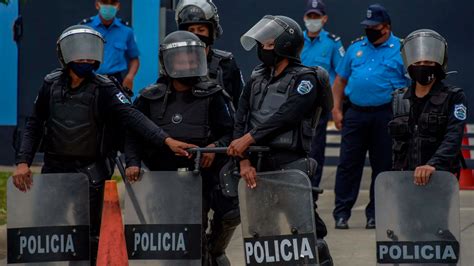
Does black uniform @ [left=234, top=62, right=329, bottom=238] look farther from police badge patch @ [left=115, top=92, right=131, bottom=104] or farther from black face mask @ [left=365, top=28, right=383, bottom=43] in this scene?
black face mask @ [left=365, top=28, right=383, bottom=43]

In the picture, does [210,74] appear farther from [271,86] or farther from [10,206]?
[10,206]

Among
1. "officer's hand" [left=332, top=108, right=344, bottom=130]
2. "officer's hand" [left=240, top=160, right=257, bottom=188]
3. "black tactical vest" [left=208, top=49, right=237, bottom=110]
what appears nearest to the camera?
"officer's hand" [left=240, top=160, right=257, bottom=188]

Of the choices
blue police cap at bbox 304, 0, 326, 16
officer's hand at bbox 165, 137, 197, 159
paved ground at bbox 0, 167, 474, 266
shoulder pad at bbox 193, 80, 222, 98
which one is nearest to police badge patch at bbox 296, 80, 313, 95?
shoulder pad at bbox 193, 80, 222, 98

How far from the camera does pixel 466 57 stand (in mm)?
13906

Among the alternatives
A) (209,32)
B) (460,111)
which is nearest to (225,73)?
(209,32)

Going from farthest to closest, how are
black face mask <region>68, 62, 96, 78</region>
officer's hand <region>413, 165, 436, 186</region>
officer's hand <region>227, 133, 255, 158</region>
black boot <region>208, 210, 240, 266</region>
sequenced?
black boot <region>208, 210, 240, 266</region> → black face mask <region>68, 62, 96, 78</region> → officer's hand <region>227, 133, 255, 158</region> → officer's hand <region>413, 165, 436, 186</region>

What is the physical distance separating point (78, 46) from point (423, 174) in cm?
217

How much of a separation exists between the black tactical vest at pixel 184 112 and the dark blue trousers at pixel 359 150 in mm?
3158

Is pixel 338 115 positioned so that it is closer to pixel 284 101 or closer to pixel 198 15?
pixel 198 15

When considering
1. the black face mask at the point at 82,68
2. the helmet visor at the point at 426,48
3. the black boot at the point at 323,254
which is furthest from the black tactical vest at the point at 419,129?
the black face mask at the point at 82,68

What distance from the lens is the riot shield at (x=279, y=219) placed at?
23.4 ft

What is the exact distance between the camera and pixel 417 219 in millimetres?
7195

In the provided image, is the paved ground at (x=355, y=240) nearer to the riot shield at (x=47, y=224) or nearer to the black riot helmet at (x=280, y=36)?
the riot shield at (x=47, y=224)

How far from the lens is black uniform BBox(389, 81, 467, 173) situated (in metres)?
7.38
